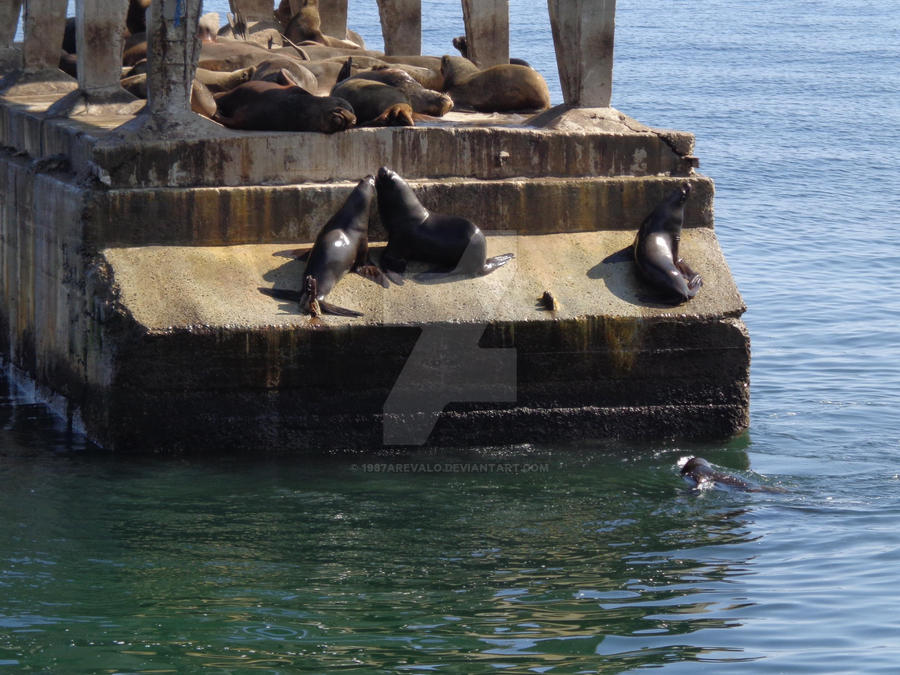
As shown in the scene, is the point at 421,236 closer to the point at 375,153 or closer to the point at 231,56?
the point at 375,153

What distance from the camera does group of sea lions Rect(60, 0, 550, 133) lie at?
9.91 meters

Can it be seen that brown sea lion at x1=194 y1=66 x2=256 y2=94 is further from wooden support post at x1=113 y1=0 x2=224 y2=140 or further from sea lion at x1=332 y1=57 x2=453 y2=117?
wooden support post at x1=113 y1=0 x2=224 y2=140

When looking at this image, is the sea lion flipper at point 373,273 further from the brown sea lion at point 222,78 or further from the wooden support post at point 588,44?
the brown sea lion at point 222,78

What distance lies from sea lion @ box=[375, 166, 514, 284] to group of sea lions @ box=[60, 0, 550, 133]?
595 mm

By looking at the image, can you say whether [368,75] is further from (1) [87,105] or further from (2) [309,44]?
(2) [309,44]

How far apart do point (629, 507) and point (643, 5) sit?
4324 centimetres

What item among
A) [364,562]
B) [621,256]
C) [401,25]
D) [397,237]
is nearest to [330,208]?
[397,237]

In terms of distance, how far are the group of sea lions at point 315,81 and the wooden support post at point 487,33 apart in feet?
1.81

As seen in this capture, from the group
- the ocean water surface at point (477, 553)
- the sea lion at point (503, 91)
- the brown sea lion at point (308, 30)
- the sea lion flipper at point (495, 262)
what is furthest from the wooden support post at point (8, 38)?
the sea lion flipper at point (495, 262)

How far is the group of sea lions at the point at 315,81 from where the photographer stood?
9914mm

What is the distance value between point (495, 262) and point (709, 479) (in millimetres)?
1973

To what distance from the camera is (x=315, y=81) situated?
1221cm

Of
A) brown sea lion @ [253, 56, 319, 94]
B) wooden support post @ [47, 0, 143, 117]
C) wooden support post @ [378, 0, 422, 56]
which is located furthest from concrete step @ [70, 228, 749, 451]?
wooden support post @ [378, 0, 422, 56]

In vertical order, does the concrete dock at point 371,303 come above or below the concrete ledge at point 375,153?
below
